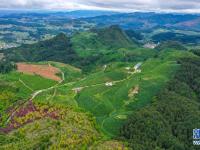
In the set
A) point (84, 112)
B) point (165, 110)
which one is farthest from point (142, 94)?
point (84, 112)

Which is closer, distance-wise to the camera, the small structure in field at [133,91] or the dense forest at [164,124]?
the dense forest at [164,124]

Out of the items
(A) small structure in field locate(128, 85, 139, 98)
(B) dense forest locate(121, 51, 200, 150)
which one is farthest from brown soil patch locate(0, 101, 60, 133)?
(A) small structure in field locate(128, 85, 139, 98)

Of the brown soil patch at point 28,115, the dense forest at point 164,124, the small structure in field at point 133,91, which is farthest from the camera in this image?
the small structure in field at point 133,91

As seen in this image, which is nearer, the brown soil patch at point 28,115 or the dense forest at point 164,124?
the dense forest at point 164,124

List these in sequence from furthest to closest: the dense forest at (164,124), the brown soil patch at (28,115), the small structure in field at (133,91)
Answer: the small structure in field at (133,91)
the brown soil patch at (28,115)
the dense forest at (164,124)

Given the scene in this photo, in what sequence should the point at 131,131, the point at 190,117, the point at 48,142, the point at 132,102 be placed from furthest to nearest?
1. the point at 132,102
2. the point at 190,117
3. the point at 131,131
4. the point at 48,142

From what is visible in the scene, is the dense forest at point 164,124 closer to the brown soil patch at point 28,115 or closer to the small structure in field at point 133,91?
the small structure in field at point 133,91

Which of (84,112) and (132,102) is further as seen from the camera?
(132,102)

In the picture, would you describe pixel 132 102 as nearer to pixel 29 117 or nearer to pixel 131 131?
pixel 131 131

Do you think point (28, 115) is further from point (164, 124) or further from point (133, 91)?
point (133, 91)

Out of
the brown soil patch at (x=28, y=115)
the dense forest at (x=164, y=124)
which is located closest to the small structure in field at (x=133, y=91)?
the dense forest at (x=164, y=124)
